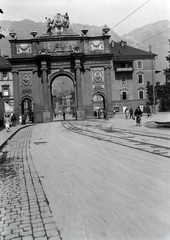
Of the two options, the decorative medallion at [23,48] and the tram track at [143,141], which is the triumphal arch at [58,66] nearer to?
the decorative medallion at [23,48]

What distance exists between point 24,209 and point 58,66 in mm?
40801

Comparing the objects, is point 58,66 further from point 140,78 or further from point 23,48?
point 140,78

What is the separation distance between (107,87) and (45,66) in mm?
10844

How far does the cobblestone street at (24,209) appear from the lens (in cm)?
366

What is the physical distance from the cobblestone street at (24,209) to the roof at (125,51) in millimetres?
59782

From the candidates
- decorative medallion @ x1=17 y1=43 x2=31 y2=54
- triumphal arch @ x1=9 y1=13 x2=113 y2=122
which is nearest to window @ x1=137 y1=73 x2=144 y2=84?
triumphal arch @ x1=9 y1=13 x2=113 y2=122

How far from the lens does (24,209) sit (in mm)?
4520

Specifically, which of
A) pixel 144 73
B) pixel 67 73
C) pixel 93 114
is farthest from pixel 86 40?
pixel 144 73

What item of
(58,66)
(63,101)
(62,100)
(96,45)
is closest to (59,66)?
(58,66)

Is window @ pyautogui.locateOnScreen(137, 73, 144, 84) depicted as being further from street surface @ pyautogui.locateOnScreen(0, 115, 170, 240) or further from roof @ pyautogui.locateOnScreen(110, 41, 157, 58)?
street surface @ pyautogui.locateOnScreen(0, 115, 170, 240)

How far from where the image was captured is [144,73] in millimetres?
65375

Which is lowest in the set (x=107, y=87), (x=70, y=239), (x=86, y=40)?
(x=70, y=239)

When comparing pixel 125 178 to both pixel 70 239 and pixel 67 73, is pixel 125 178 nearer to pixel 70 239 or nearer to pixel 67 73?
pixel 70 239

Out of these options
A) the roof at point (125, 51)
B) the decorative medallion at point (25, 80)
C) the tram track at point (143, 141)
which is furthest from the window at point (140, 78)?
the tram track at point (143, 141)
